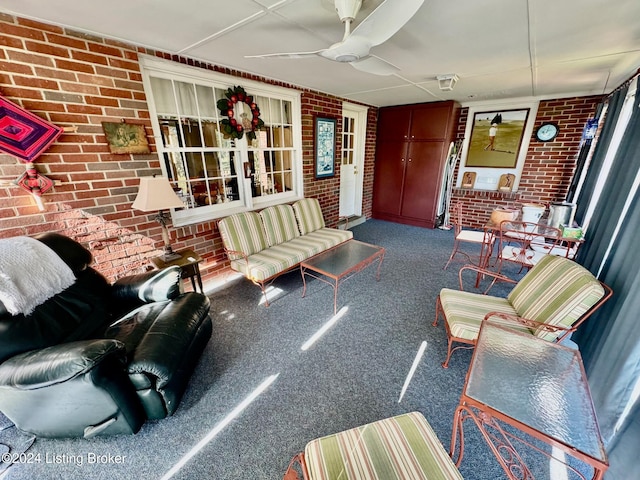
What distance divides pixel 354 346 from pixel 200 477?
1242mm

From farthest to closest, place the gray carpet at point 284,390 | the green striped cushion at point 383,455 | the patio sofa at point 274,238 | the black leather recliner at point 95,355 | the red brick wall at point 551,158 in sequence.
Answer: the red brick wall at point 551,158 → the patio sofa at point 274,238 → the gray carpet at point 284,390 → the black leather recliner at point 95,355 → the green striped cushion at point 383,455

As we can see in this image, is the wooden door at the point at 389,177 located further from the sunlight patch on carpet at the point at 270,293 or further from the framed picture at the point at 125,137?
the framed picture at the point at 125,137

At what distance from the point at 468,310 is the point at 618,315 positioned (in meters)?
0.73

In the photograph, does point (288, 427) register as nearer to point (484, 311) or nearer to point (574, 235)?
point (484, 311)

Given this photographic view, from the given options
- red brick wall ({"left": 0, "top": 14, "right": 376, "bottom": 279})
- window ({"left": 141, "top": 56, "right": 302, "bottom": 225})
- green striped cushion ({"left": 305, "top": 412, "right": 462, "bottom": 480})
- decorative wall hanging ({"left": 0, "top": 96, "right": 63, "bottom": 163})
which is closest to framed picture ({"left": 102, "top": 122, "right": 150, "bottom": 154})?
red brick wall ({"left": 0, "top": 14, "right": 376, "bottom": 279})

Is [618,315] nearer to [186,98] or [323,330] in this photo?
[323,330]

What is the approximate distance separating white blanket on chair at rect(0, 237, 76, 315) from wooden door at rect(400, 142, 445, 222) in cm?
493

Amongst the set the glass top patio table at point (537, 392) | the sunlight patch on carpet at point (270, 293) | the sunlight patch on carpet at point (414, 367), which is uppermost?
the glass top patio table at point (537, 392)

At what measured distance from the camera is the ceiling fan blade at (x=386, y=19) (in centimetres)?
109

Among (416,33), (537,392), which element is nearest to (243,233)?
(416,33)

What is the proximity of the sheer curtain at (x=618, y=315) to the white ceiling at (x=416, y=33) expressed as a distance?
765 mm

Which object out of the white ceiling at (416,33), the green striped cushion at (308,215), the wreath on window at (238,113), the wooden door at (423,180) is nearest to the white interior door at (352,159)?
the wooden door at (423,180)

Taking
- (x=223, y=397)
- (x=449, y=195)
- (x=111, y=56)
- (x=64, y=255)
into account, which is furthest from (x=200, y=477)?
(x=449, y=195)

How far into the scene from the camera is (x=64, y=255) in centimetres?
Answer: 176
